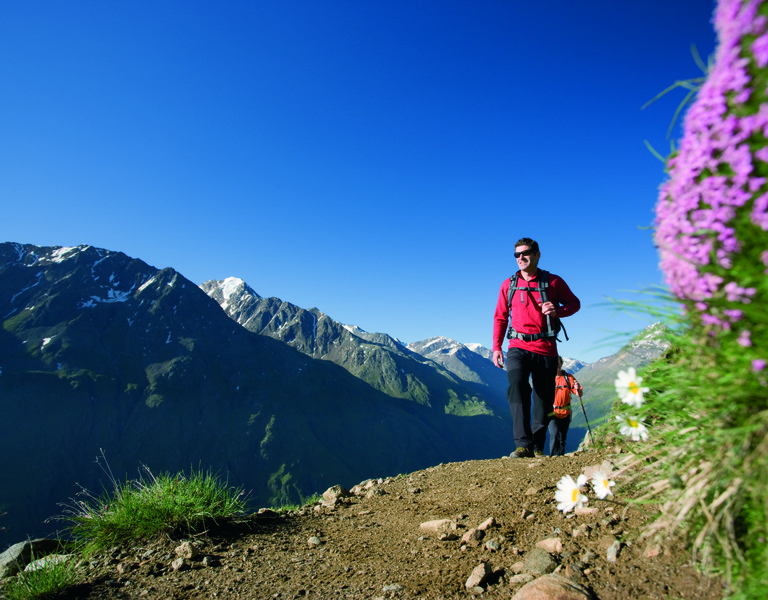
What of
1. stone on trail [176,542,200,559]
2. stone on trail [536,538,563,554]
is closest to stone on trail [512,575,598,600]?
stone on trail [536,538,563,554]

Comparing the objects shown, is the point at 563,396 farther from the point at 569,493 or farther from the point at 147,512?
the point at 147,512

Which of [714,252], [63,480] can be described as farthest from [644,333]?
[63,480]

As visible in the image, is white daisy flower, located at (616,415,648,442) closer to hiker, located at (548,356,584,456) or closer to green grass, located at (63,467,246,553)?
green grass, located at (63,467,246,553)

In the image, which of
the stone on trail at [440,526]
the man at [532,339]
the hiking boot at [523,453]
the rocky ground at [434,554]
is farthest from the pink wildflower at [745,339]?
the hiking boot at [523,453]

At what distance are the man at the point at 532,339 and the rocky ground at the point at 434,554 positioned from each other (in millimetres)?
1297

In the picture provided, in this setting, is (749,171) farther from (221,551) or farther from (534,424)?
(534,424)

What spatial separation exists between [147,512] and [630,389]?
520 centimetres

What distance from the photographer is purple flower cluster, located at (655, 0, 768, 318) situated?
1.72 m

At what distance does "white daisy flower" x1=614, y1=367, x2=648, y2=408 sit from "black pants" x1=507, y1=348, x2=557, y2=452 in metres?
4.83

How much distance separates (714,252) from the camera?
73.9 inches

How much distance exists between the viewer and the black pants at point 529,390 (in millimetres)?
7461

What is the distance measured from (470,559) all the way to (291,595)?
153cm

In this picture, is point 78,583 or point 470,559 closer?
point 470,559

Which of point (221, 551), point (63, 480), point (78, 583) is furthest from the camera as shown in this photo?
point (63, 480)
